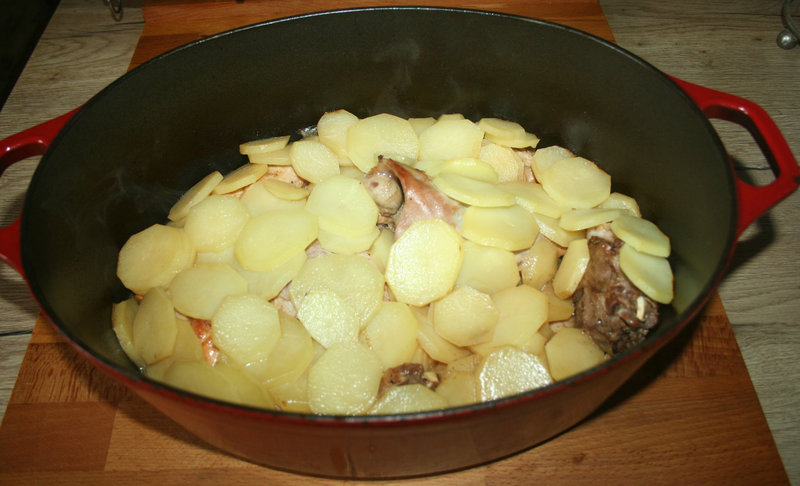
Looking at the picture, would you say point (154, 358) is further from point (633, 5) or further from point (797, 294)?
point (633, 5)

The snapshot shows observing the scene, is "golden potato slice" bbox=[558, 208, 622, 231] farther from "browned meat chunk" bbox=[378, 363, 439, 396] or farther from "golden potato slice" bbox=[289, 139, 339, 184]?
"golden potato slice" bbox=[289, 139, 339, 184]

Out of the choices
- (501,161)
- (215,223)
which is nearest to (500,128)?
(501,161)

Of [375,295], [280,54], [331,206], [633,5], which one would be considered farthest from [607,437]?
[633,5]

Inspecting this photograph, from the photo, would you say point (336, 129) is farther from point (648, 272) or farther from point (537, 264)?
point (648, 272)

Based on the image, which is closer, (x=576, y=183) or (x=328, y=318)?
(x=328, y=318)

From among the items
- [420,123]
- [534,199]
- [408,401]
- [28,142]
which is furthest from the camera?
[420,123]

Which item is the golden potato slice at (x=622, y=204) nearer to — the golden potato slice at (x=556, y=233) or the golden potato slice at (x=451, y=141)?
the golden potato slice at (x=556, y=233)
